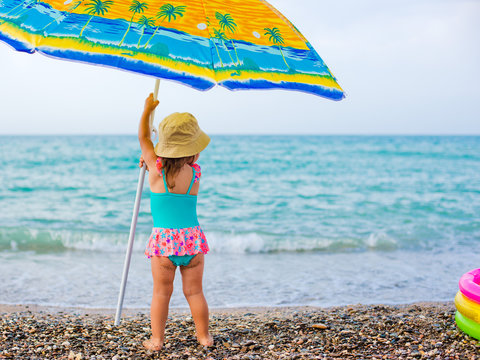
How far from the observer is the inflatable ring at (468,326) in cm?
321

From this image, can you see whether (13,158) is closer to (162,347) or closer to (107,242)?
(107,242)

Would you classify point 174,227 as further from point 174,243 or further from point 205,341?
point 205,341

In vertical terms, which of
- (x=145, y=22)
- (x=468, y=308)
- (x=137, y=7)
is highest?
(x=137, y=7)

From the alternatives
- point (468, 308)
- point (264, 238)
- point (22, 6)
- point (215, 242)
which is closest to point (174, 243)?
point (22, 6)

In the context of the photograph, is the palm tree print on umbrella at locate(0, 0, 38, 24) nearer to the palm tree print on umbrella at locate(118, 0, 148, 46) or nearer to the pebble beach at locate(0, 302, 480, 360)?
the palm tree print on umbrella at locate(118, 0, 148, 46)

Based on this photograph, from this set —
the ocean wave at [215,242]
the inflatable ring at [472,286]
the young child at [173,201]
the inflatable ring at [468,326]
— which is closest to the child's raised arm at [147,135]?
the young child at [173,201]

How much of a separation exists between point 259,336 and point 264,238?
16.2ft

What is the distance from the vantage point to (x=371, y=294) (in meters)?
5.46

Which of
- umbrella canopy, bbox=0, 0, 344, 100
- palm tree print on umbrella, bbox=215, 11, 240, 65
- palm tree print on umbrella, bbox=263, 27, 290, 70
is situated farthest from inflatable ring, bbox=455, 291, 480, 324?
palm tree print on umbrella, bbox=215, 11, 240, 65

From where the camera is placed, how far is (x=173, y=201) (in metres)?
2.89

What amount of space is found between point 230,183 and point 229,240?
8.39 metres

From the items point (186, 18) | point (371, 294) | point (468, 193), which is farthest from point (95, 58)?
point (468, 193)

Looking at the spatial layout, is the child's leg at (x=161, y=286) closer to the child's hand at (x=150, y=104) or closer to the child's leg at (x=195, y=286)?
the child's leg at (x=195, y=286)

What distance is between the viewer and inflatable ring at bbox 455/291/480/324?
321cm
